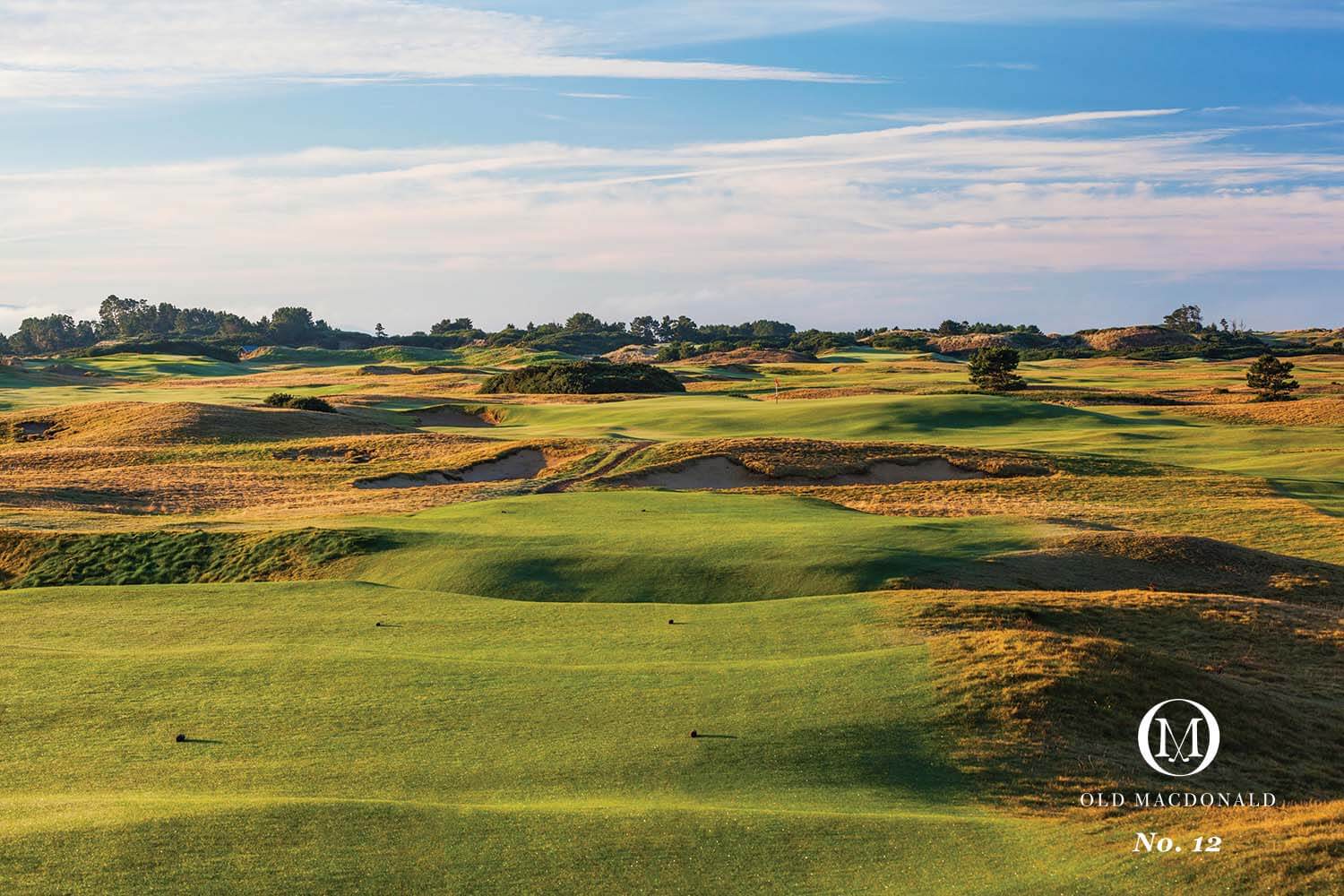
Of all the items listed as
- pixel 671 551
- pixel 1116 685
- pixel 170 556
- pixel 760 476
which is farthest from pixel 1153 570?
pixel 170 556

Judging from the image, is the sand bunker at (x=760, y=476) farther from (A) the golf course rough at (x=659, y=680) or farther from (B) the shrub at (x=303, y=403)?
(B) the shrub at (x=303, y=403)

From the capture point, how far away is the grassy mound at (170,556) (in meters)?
28.9

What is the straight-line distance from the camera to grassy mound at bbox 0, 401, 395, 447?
192ft

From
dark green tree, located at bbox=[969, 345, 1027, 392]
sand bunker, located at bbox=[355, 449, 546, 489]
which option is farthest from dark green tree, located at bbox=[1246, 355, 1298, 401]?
sand bunker, located at bbox=[355, 449, 546, 489]

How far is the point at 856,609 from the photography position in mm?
22078

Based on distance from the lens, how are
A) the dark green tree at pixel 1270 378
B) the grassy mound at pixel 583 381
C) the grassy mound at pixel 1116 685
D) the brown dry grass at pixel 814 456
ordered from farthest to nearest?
the grassy mound at pixel 583 381 < the dark green tree at pixel 1270 378 < the brown dry grass at pixel 814 456 < the grassy mound at pixel 1116 685

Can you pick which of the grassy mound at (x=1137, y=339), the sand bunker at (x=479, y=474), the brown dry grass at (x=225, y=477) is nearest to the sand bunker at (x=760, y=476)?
the brown dry grass at (x=225, y=477)

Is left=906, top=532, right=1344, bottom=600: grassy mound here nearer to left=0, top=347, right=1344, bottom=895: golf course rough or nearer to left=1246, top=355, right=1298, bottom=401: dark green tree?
left=0, top=347, right=1344, bottom=895: golf course rough

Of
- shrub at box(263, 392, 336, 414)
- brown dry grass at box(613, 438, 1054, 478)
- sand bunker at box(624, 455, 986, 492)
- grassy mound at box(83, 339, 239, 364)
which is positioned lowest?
sand bunker at box(624, 455, 986, 492)

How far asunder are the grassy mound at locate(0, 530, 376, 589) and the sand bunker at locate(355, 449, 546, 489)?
14.2 m

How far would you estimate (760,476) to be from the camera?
46656 mm

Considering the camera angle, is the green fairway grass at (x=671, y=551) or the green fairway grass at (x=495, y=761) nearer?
the green fairway grass at (x=495, y=761)

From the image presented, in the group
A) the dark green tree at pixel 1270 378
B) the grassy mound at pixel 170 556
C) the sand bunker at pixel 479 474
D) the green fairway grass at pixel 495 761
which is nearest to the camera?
the green fairway grass at pixel 495 761

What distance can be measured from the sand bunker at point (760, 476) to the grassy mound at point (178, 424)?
20199mm
